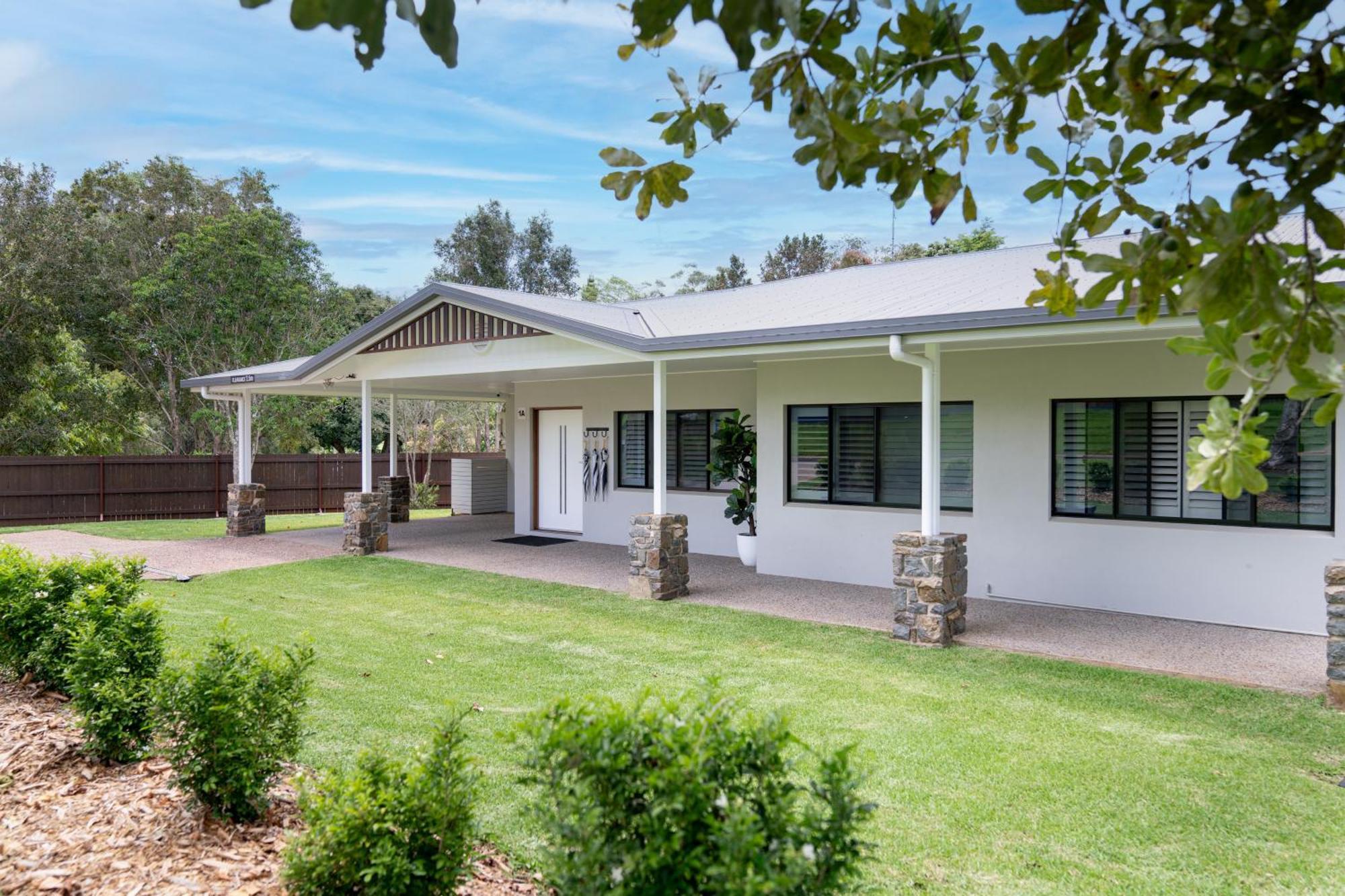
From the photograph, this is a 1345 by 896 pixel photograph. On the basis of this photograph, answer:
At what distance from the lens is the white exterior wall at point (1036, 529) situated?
7.81 metres

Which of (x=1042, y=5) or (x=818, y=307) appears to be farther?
(x=818, y=307)

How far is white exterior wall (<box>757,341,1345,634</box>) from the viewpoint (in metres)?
7.81

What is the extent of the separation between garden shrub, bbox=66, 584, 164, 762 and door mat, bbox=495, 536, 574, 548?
30.6 feet

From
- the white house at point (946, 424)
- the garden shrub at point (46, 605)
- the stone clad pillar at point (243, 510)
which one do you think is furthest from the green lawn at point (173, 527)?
the garden shrub at point (46, 605)

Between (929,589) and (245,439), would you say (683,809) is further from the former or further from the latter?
(245,439)

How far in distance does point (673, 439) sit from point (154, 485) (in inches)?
505

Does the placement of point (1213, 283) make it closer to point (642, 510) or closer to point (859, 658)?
point (859, 658)

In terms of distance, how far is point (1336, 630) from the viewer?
566 centimetres

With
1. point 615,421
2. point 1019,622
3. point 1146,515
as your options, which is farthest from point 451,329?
point 1146,515

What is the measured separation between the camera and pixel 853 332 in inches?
307

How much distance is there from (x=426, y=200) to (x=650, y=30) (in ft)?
117

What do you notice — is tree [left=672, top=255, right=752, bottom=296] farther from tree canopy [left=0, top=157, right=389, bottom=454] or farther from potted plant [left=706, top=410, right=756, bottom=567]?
potted plant [left=706, top=410, right=756, bottom=567]

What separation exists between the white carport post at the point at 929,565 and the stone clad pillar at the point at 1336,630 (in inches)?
102

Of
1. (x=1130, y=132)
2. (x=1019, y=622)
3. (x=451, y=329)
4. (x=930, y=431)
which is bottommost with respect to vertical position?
(x=1019, y=622)
